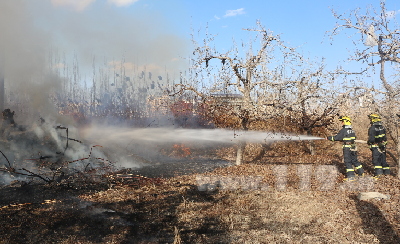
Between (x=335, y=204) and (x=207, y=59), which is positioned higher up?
(x=207, y=59)

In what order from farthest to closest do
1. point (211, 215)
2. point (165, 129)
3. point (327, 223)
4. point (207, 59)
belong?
1. point (165, 129)
2. point (207, 59)
3. point (211, 215)
4. point (327, 223)

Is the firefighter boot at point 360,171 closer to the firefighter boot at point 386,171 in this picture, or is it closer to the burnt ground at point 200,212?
the burnt ground at point 200,212

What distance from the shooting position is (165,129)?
2009 cm

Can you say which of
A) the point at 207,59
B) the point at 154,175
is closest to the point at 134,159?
the point at 154,175

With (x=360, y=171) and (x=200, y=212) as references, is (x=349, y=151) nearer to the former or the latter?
(x=360, y=171)

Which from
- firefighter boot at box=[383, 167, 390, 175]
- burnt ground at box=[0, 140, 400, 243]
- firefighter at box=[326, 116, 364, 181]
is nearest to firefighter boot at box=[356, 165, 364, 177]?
firefighter at box=[326, 116, 364, 181]

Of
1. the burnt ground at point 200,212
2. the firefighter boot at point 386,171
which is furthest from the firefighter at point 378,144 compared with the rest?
the burnt ground at point 200,212

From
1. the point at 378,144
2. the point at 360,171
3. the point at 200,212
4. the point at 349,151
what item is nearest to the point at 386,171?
the point at 378,144

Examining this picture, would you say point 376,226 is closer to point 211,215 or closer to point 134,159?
point 211,215

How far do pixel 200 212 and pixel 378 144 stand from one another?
21.2ft

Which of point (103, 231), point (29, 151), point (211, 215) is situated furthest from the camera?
point (29, 151)

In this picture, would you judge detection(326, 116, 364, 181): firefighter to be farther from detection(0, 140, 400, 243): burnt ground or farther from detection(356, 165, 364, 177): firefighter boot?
detection(0, 140, 400, 243): burnt ground

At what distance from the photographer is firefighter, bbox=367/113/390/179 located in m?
8.70

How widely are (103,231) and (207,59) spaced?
6.98 m
